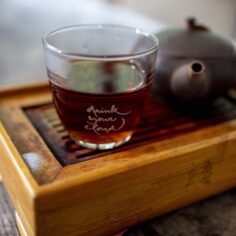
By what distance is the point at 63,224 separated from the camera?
0.51 meters

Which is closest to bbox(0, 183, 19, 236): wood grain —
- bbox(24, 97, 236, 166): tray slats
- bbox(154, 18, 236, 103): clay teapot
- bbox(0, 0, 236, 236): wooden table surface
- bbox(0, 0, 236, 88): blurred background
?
bbox(0, 0, 236, 236): wooden table surface

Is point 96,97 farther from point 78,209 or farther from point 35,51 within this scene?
point 35,51

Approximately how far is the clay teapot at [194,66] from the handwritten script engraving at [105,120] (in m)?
0.15

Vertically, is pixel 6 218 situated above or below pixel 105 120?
below

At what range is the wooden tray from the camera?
50 centimetres

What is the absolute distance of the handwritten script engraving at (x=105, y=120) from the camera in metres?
0.58

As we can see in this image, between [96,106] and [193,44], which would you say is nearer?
[96,106]

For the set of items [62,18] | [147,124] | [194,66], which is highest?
[194,66]

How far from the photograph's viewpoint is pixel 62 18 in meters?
1.62

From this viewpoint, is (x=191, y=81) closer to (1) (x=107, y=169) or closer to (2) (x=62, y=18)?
(1) (x=107, y=169)

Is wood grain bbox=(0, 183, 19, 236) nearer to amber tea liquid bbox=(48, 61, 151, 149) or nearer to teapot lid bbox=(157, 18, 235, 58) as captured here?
amber tea liquid bbox=(48, 61, 151, 149)

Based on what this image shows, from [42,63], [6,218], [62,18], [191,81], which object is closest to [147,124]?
[191,81]

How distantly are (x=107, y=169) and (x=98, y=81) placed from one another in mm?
212

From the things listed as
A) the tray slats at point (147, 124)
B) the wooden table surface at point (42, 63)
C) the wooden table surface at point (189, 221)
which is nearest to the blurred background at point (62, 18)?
the wooden table surface at point (42, 63)
